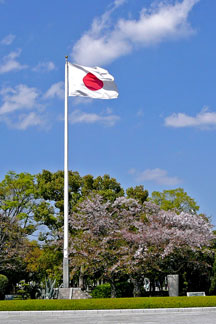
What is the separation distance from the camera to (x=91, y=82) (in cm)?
2292

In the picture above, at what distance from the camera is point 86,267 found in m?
24.3

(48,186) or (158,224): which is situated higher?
Result: (48,186)

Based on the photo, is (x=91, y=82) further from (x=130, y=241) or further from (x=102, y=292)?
(x=102, y=292)

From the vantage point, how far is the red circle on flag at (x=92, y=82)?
75.0ft

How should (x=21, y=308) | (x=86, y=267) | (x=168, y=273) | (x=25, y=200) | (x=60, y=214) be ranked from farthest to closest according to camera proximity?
(x=25, y=200), (x=60, y=214), (x=168, y=273), (x=86, y=267), (x=21, y=308)

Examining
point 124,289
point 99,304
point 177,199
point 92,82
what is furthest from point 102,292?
point 177,199

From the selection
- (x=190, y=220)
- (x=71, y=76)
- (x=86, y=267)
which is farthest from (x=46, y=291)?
(x=71, y=76)

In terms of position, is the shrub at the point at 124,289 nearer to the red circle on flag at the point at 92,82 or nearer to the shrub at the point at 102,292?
the shrub at the point at 102,292

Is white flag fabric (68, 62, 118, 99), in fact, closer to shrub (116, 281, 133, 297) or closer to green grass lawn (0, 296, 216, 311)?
green grass lawn (0, 296, 216, 311)

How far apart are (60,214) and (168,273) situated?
10.8 meters

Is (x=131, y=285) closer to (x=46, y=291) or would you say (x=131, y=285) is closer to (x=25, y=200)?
(x=46, y=291)

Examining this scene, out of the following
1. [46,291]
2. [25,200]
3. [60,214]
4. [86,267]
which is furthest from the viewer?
[25,200]

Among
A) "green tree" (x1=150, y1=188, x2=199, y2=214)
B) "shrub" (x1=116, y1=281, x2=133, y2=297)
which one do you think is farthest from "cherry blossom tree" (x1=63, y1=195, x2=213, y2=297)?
"green tree" (x1=150, y1=188, x2=199, y2=214)

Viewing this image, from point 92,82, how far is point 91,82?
0.06 meters
